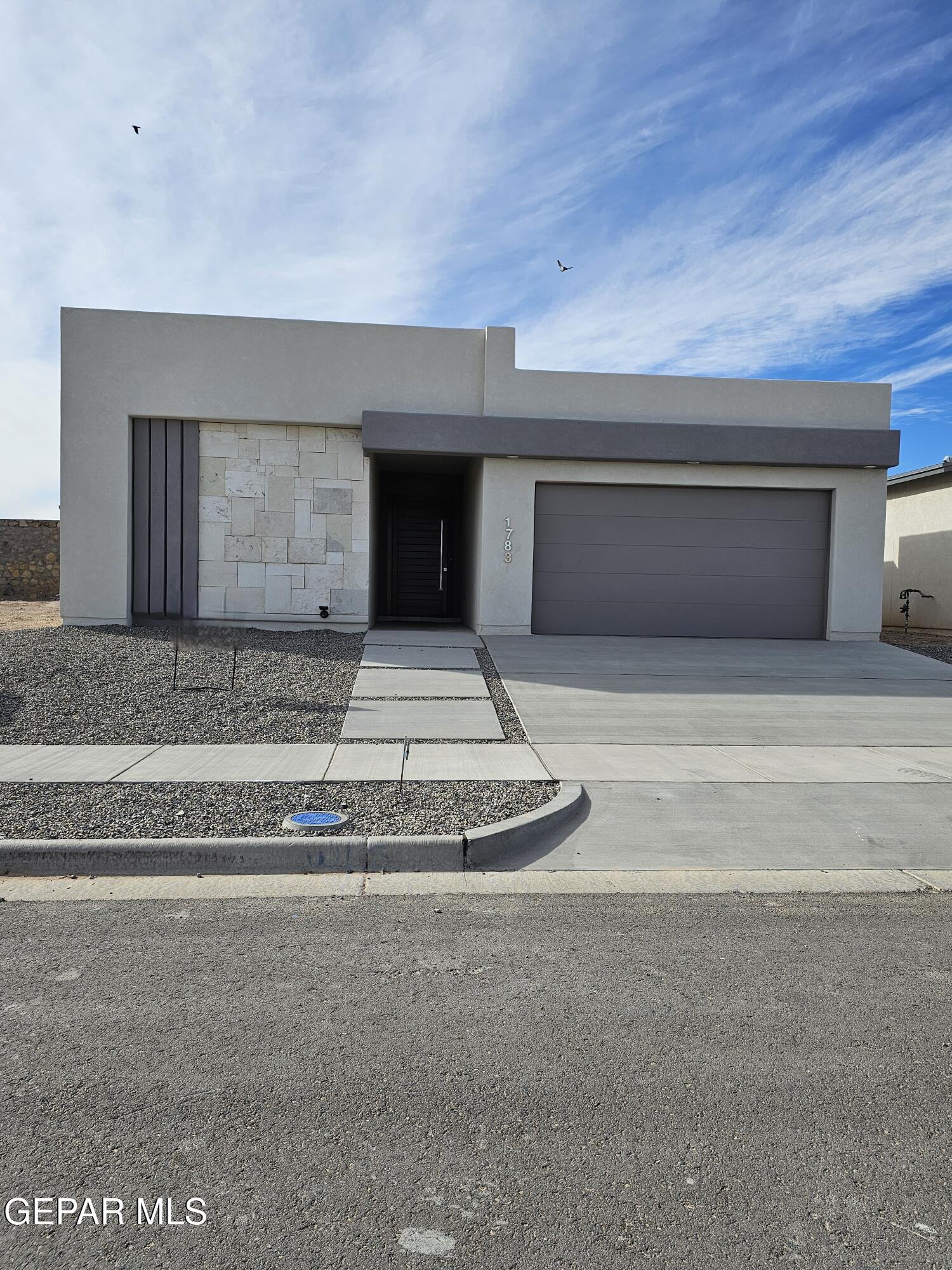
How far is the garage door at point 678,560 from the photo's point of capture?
15.1m

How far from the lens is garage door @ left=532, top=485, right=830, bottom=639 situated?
15094 mm

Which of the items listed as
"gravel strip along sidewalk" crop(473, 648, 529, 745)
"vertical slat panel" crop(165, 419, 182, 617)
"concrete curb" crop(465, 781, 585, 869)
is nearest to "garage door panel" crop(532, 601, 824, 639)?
"gravel strip along sidewalk" crop(473, 648, 529, 745)

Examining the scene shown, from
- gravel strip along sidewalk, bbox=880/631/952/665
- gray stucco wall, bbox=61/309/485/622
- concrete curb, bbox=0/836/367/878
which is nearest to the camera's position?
concrete curb, bbox=0/836/367/878

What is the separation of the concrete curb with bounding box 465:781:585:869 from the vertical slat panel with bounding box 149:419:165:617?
10.9 meters

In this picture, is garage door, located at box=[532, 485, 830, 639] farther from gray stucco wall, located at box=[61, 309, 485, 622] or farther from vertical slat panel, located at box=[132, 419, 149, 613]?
vertical slat panel, located at box=[132, 419, 149, 613]

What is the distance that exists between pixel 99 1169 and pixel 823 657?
12.8 metres

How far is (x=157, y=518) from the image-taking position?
1464 cm

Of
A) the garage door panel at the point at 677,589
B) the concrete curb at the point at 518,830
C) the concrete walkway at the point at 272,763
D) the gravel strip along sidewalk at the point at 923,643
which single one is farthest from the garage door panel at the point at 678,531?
the concrete curb at the point at 518,830

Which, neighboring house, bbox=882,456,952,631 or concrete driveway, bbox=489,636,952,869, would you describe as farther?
neighboring house, bbox=882,456,952,631

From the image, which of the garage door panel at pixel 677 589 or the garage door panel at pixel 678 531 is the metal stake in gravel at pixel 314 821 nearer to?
the garage door panel at pixel 677 589

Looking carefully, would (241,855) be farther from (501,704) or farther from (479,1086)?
(501,704)

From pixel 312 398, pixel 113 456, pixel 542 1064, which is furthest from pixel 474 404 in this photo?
pixel 542 1064

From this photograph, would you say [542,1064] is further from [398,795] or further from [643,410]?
[643,410]

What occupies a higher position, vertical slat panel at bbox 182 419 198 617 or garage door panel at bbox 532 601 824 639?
vertical slat panel at bbox 182 419 198 617
